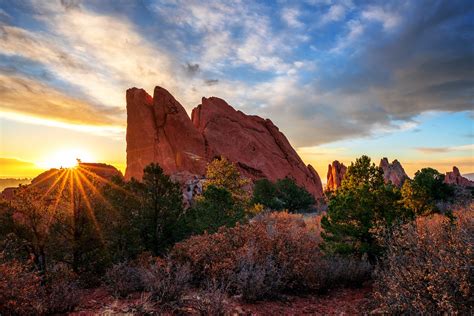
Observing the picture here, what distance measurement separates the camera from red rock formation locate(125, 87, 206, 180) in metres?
62.6

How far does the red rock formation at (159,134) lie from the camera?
62.6m

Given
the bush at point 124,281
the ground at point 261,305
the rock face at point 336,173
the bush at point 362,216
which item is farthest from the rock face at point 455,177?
the bush at point 124,281

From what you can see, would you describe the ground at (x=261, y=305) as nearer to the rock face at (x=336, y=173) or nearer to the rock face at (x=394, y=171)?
the rock face at (x=394, y=171)

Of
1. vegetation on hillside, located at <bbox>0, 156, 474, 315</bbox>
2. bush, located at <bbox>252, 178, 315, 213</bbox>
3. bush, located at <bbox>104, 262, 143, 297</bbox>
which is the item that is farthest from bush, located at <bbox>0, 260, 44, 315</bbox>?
bush, located at <bbox>252, 178, 315, 213</bbox>

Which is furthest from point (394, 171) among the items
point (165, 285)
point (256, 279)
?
point (165, 285)

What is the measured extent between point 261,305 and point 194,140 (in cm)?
5755

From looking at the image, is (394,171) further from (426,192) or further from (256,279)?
(256,279)

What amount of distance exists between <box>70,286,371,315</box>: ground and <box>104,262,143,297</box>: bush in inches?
9.2

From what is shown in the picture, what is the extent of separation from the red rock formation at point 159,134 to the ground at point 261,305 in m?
52.7

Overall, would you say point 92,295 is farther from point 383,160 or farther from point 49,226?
point 383,160

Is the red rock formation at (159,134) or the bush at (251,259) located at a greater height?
the red rock formation at (159,134)

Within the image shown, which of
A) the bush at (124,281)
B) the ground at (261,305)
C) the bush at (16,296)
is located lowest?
the ground at (261,305)

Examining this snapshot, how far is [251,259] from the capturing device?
865cm

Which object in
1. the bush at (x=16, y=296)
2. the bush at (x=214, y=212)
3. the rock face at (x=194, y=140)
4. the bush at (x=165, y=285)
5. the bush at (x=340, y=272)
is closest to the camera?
the bush at (x=16, y=296)
